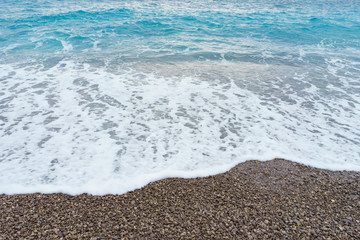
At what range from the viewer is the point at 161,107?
265 inches

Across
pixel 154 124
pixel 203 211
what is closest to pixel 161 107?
pixel 154 124

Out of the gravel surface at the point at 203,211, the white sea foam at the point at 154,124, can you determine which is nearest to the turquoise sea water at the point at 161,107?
the white sea foam at the point at 154,124

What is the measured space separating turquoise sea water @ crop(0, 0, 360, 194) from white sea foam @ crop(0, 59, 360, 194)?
3cm

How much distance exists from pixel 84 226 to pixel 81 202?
1.78 feet

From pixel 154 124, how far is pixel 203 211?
2997 mm

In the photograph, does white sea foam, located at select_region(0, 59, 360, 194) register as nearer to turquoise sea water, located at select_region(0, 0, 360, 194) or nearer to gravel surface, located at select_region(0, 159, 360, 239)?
turquoise sea water, located at select_region(0, 0, 360, 194)

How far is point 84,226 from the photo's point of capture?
313 centimetres

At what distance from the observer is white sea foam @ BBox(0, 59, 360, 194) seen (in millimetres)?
4379

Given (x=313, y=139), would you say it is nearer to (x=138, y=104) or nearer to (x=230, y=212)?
(x=230, y=212)

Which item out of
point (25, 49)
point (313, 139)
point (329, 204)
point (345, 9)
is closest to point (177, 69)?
point (313, 139)

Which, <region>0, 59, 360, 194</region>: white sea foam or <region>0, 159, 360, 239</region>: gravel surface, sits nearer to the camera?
<region>0, 159, 360, 239</region>: gravel surface

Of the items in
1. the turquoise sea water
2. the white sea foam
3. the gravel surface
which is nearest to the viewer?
the gravel surface

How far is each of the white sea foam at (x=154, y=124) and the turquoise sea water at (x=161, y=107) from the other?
3cm

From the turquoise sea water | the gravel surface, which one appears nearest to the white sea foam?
the turquoise sea water
